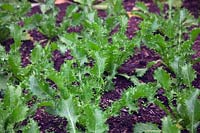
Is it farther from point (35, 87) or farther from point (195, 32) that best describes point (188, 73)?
point (35, 87)

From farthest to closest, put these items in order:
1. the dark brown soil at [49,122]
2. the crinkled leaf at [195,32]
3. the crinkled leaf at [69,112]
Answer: the crinkled leaf at [195,32] → the dark brown soil at [49,122] → the crinkled leaf at [69,112]

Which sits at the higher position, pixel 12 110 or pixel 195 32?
pixel 195 32

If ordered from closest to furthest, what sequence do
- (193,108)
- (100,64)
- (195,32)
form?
(193,108)
(100,64)
(195,32)

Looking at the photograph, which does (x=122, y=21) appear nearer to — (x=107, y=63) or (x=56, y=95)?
(x=107, y=63)

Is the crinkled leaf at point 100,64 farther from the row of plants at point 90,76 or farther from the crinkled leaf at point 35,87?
the crinkled leaf at point 35,87

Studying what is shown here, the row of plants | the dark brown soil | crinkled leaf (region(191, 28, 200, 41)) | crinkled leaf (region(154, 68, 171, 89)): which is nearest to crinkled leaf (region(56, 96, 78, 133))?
the row of plants

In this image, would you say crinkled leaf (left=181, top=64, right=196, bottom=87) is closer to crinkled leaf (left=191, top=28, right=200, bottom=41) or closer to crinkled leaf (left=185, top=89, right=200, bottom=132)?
crinkled leaf (left=185, top=89, right=200, bottom=132)

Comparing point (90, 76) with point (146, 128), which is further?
point (90, 76)

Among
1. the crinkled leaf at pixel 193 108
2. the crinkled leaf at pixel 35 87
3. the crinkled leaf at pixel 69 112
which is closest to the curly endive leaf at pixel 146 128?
the crinkled leaf at pixel 193 108

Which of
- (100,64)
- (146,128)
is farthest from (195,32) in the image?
(146,128)
